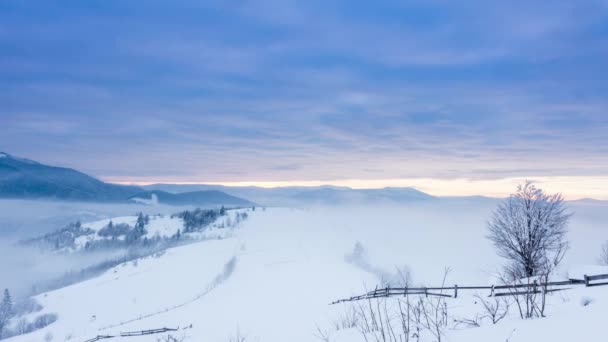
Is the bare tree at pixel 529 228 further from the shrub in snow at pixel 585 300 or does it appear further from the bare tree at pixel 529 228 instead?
the shrub in snow at pixel 585 300

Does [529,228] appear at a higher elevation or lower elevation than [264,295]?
higher

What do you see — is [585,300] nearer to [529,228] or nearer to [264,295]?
[529,228]

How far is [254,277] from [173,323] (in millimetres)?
29052

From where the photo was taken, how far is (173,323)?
3975 centimetres

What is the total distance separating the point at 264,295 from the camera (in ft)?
162

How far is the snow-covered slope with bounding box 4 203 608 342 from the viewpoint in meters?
9.43

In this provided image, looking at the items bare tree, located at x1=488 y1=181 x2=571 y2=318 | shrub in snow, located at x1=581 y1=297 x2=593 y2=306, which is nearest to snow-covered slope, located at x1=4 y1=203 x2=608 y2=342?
shrub in snow, located at x1=581 y1=297 x2=593 y2=306

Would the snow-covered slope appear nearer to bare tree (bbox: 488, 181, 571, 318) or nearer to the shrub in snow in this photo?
the shrub in snow

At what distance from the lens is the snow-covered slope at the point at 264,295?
30.9 feet

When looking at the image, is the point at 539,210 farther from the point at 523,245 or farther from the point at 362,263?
the point at 362,263

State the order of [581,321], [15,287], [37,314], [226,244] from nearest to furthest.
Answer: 1. [581,321]
2. [37,314]
3. [226,244]
4. [15,287]

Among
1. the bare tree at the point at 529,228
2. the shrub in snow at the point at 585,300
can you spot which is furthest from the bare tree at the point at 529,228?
the shrub in snow at the point at 585,300

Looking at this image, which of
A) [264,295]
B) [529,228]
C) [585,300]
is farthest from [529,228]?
[264,295]

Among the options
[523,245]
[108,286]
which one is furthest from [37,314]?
[523,245]
